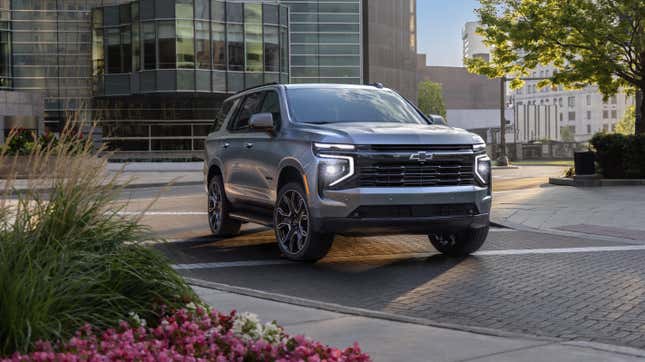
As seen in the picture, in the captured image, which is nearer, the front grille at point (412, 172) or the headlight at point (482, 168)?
the front grille at point (412, 172)

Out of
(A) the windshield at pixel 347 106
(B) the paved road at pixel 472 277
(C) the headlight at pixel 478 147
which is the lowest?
(B) the paved road at pixel 472 277

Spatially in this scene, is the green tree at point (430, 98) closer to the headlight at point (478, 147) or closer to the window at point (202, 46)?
the window at point (202, 46)

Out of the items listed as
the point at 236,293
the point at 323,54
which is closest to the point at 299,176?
the point at 236,293

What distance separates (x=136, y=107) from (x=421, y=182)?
4781 cm

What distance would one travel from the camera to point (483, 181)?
973 centimetres

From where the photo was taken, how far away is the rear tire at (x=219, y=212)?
39.7 feet

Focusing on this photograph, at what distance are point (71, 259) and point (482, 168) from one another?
5519mm

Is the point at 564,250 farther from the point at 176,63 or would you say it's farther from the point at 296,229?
the point at 176,63

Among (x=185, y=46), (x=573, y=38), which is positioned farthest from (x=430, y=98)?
(x=573, y=38)

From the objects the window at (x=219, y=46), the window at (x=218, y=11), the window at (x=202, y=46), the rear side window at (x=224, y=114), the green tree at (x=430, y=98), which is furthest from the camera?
the green tree at (x=430, y=98)

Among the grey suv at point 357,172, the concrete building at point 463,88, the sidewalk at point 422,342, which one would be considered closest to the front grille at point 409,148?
the grey suv at point 357,172

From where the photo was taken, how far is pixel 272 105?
1116 centimetres

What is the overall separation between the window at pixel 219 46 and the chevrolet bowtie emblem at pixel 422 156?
44.3 m

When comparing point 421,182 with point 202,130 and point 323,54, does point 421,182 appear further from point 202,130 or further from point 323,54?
point 323,54
